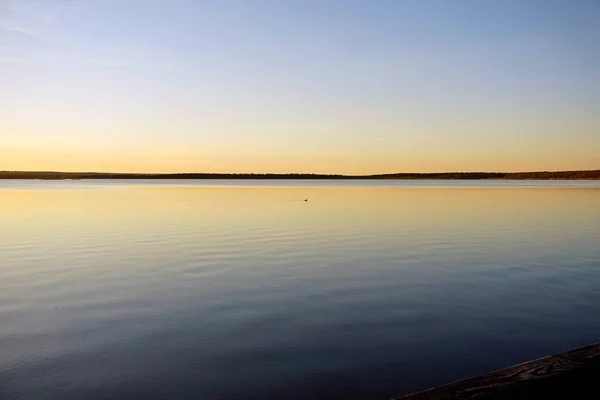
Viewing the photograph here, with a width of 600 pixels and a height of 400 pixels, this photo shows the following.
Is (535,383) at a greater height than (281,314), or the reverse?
(535,383)

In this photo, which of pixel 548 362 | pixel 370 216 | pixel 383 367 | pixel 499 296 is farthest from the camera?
pixel 370 216

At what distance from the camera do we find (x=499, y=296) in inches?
548

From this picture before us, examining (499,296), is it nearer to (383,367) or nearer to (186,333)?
(383,367)

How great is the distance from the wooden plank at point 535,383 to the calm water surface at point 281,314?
2849 mm

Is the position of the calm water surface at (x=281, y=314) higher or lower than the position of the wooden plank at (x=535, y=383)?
lower

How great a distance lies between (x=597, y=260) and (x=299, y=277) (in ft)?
39.1

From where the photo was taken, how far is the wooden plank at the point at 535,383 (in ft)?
16.1

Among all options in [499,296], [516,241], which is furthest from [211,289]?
[516,241]

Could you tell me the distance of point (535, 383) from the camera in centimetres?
522

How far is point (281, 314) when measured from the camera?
1210cm

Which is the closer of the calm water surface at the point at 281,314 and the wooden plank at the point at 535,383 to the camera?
the wooden plank at the point at 535,383

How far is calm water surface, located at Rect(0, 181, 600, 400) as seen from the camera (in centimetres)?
845

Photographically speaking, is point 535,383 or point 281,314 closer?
point 535,383

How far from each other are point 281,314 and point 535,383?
7.49 meters
